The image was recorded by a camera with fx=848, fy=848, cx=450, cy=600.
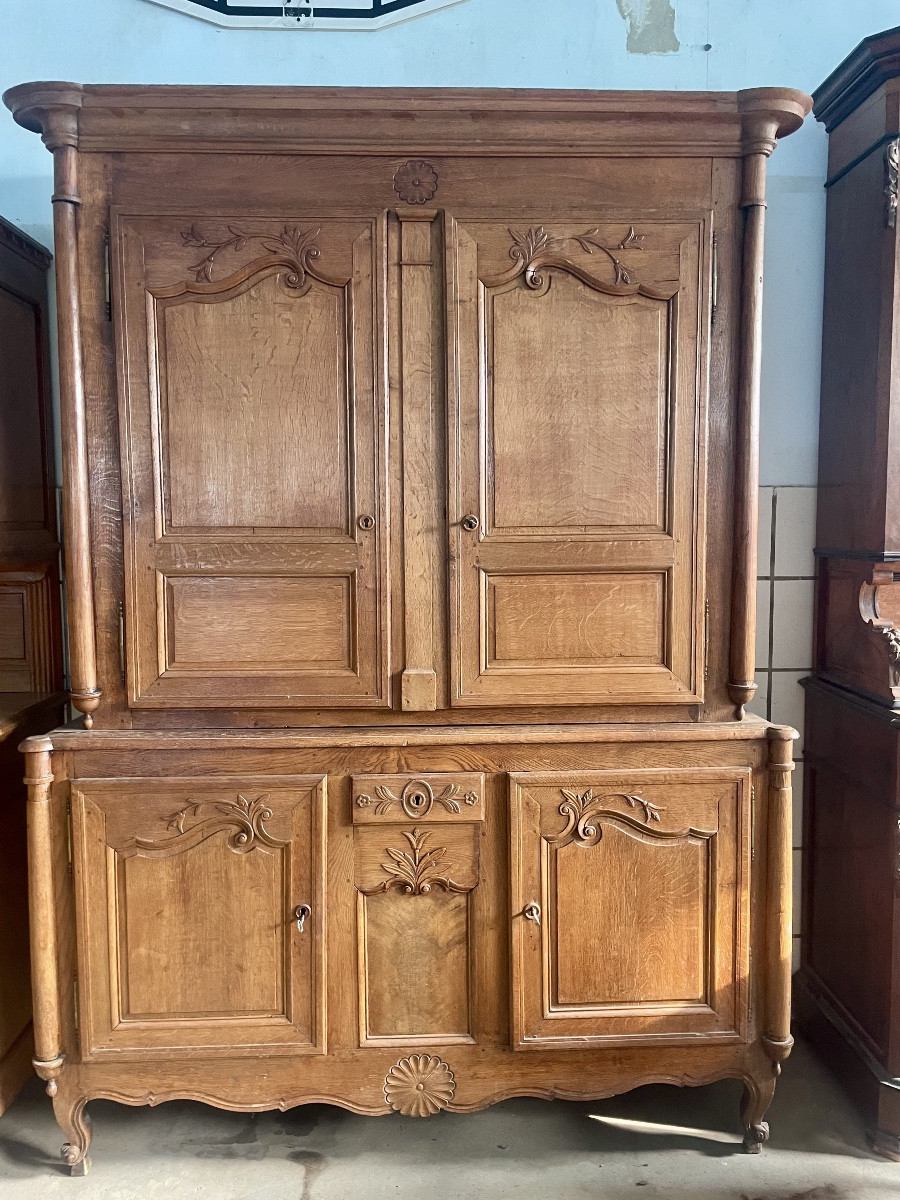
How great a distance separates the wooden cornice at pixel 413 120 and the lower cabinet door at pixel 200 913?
1.31m

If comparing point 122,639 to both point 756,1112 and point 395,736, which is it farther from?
point 756,1112

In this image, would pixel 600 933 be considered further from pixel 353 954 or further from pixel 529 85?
pixel 529 85

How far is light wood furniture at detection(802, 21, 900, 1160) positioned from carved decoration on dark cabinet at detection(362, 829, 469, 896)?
39.0 inches

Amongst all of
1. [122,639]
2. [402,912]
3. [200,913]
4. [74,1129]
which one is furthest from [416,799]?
[74,1129]

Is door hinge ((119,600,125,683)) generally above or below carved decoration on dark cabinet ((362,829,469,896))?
above

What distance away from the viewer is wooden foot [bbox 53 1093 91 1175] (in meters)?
1.79

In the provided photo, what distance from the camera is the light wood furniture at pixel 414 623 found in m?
1.74

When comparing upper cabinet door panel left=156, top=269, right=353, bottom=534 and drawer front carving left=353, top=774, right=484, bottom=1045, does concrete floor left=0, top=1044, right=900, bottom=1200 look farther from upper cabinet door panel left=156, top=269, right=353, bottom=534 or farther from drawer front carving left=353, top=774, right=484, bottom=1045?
upper cabinet door panel left=156, top=269, right=353, bottom=534

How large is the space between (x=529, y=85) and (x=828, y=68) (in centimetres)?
81

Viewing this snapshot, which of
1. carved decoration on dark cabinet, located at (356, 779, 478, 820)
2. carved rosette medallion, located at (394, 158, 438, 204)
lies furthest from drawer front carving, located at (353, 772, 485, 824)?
carved rosette medallion, located at (394, 158, 438, 204)

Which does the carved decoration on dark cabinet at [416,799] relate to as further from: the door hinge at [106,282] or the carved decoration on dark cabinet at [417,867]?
the door hinge at [106,282]

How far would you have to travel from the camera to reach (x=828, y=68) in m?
2.27

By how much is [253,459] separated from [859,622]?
1477 millimetres

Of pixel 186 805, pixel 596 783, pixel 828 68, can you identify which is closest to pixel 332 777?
pixel 186 805
